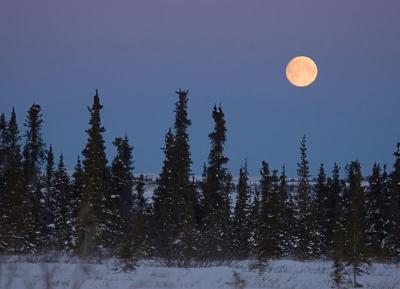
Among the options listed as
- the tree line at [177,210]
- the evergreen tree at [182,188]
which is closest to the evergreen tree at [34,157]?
the tree line at [177,210]

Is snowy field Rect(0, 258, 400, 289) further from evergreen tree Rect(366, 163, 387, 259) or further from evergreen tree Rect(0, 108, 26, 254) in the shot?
evergreen tree Rect(366, 163, 387, 259)

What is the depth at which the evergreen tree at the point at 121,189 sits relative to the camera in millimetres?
38719

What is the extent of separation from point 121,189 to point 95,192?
31.0 ft

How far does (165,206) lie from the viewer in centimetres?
3997

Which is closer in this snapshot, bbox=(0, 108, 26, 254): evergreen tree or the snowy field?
the snowy field

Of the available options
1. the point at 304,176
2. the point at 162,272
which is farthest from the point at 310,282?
the point at 304,176

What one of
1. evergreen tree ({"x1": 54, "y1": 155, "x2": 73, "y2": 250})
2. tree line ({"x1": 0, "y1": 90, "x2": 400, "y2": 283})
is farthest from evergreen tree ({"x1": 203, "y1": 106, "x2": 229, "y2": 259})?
evergreen tree ({"x1": 54, "y1": 155, "x2": 73, "y2": 250})

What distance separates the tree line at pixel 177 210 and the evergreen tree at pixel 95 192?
3.0 inches

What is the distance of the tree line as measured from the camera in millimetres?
33781

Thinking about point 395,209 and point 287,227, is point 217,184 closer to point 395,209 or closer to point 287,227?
point 287,227

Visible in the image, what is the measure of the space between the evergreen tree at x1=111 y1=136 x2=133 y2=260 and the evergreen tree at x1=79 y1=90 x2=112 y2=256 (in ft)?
3.61

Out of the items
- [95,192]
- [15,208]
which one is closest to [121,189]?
[95,192]

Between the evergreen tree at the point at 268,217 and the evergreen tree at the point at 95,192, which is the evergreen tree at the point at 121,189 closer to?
the evergreen tree at the point at 95,192

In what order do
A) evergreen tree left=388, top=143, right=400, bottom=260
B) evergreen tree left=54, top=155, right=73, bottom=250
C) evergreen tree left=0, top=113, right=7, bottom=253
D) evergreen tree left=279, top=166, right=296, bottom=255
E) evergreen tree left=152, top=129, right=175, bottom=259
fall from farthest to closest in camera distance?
evergreen tree left=279, top=166, right=296, bottom=255 < evergreen tree left=54, top=155, right=73, bottom=250 < evergreen tree left=388, top=143, right=400, bottom=260 < evergreen tree left=152, top=129, right=175, bottom=259 < evergreen tree left=0, top=113, right=7, bottom=253
